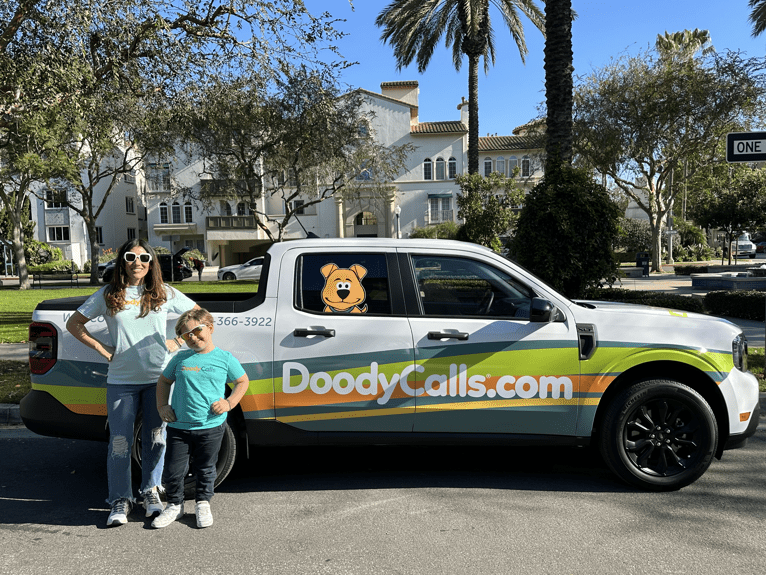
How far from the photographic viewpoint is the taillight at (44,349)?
4387mm

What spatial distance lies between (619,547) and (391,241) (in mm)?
2450

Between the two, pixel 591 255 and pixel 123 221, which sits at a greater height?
pixel 123 221

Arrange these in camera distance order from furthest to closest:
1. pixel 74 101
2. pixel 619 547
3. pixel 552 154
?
pixel 552 154
pixel 74 101
pixel 619 547

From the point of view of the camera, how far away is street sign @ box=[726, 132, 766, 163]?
7461 millimetres

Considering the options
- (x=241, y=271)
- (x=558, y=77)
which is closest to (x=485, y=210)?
(x=558, y=77)

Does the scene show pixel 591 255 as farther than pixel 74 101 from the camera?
Yes

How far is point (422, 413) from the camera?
4340 mm

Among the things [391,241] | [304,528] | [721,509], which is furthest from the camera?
[391,241]

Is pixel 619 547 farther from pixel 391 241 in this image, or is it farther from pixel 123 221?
pixel 123 221

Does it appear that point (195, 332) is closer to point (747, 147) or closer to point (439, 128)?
point (747, 147)

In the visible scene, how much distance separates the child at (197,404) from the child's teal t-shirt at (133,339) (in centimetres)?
16

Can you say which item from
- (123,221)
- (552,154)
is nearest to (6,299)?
(552,154)

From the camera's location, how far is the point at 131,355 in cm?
388

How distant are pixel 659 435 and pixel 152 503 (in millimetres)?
3394
